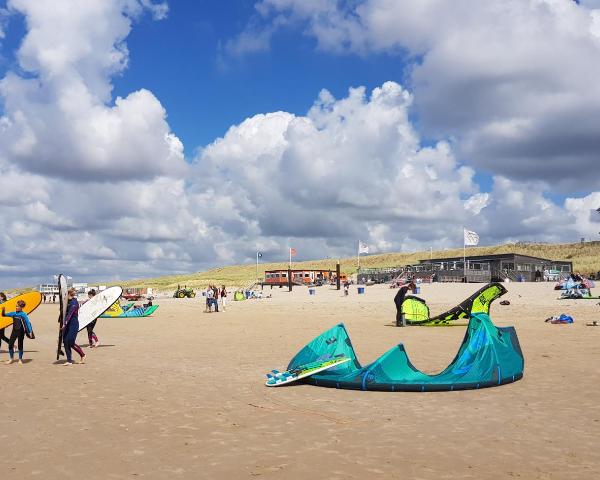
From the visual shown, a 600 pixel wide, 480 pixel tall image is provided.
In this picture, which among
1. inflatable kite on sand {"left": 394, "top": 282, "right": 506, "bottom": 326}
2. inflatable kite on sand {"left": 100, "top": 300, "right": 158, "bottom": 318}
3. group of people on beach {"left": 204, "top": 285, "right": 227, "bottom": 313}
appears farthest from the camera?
group of people on beach {"left": 204, "top": 285, "right": 227, "bottom": 313}

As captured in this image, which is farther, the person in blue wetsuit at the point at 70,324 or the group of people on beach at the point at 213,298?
the group of people on beach at the point at 213,298

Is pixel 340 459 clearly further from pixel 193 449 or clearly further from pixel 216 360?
pixel 216 360

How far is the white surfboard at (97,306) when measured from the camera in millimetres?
16688

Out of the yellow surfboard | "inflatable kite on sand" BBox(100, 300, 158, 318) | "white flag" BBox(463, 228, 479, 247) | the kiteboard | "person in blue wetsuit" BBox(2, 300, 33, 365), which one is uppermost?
"white flag" BBox(463, 228, 479, 247)

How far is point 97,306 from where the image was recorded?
16812 millimetres

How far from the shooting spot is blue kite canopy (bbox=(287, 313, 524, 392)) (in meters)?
9.52

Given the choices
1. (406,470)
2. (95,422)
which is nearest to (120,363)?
(95,422)

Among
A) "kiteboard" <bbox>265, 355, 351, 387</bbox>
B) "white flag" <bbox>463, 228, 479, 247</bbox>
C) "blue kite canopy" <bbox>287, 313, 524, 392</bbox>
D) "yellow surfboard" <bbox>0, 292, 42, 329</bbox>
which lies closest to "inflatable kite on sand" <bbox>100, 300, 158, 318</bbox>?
"yellow surfboard" <bbox>0, 292, 42, 329</bbox>

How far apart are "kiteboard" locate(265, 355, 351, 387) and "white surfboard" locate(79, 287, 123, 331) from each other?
26.6 feet

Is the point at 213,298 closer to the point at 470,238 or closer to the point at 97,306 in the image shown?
the point at 97,306

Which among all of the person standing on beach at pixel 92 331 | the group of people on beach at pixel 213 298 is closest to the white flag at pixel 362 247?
the group of people on beach at pixel 213 298

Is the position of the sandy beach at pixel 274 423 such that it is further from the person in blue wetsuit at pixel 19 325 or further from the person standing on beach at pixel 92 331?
the person standing on beach at pixel 92 331

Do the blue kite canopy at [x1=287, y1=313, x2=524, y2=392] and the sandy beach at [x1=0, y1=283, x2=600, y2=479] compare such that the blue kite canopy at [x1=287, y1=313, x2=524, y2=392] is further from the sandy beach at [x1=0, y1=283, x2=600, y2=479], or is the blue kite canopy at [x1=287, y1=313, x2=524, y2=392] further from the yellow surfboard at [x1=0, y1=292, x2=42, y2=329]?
the yellow surfboard at [x1=0, y1=292, x2=42, y2=329]

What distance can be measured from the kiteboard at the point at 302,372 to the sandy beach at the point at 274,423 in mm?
206
